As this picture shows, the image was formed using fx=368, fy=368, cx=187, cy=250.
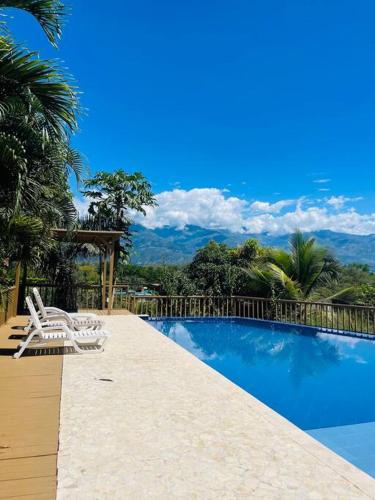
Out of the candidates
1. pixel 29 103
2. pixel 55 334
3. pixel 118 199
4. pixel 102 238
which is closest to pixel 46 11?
pixel 29 103

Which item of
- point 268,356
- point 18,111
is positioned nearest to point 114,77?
point 268,356

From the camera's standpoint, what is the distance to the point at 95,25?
37.7 ft

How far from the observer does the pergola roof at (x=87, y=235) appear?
1018cm

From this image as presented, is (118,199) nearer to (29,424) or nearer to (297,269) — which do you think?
(297,269)

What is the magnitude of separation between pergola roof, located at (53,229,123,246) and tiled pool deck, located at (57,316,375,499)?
6021 mm

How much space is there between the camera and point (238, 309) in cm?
1422

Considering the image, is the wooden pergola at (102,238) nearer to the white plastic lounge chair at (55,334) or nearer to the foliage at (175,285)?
the foliage at (175,285)

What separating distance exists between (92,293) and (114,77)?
32.9ft

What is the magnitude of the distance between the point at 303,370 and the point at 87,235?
698cm

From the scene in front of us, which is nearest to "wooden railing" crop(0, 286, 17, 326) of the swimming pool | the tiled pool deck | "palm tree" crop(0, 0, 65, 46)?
the tiled pool deck

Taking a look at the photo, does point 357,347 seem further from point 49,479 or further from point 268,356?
point 49,479

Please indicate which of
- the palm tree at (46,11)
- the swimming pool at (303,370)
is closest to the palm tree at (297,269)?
the swimming pool at (303,370)

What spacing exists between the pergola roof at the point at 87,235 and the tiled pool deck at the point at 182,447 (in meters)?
6.02

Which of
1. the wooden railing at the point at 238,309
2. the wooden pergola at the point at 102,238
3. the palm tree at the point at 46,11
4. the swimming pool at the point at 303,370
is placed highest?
the palm tree at the point at 46,11
